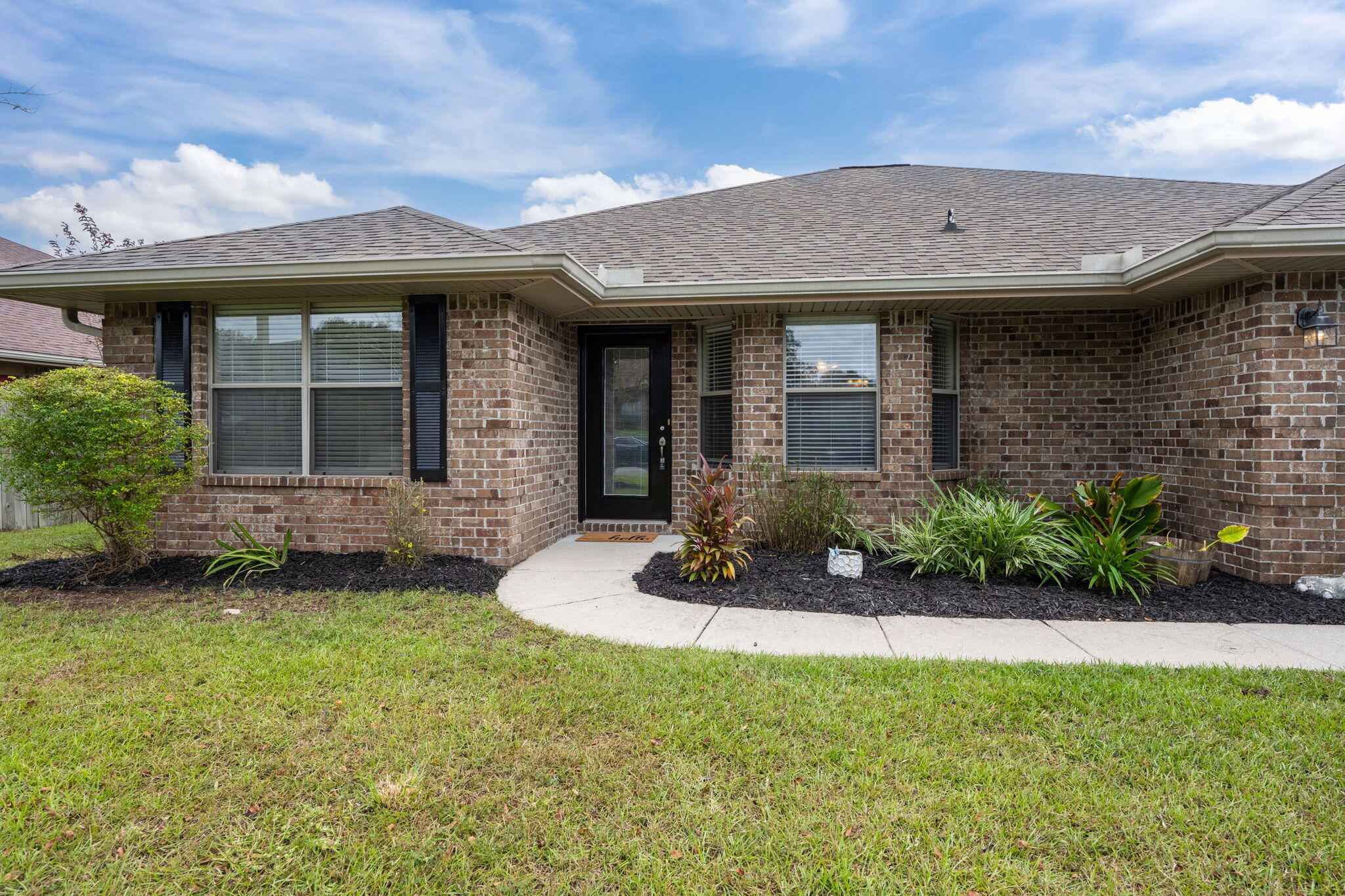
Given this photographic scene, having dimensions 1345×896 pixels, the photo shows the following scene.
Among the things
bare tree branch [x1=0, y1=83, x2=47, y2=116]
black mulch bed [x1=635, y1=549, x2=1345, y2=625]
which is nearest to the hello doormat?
black mulch bed [x1=635, y1=549, x2=1345, y2=625]

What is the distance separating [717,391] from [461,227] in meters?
3.21

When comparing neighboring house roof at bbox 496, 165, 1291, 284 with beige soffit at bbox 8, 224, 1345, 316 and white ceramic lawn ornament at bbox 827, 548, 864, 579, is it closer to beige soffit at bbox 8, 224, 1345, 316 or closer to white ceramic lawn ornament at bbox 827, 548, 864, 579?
beige soffit at bbox 8, 224, 1345, 316

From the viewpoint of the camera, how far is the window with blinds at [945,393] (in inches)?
275

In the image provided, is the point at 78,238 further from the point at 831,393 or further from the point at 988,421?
the point at 988,421

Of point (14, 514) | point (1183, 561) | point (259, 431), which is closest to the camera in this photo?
point (1183, 561)

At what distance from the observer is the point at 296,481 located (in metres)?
5.91

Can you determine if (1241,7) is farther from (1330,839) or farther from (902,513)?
(1330,839)

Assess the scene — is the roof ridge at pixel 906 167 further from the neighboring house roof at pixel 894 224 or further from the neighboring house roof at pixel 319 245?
the neighboring house roof at pixel 319 245

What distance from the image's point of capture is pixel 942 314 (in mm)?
6906

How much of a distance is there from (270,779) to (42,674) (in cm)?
203

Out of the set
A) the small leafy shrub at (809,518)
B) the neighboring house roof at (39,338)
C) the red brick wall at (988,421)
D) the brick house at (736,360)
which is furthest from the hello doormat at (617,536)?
the neighboring house roof at (39,338)

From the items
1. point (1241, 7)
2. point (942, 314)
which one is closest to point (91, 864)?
point (942, 314)

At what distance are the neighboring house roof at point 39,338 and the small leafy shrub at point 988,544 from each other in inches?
416

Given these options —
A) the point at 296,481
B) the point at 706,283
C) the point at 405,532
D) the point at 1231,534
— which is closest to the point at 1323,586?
the point at 1231,534
